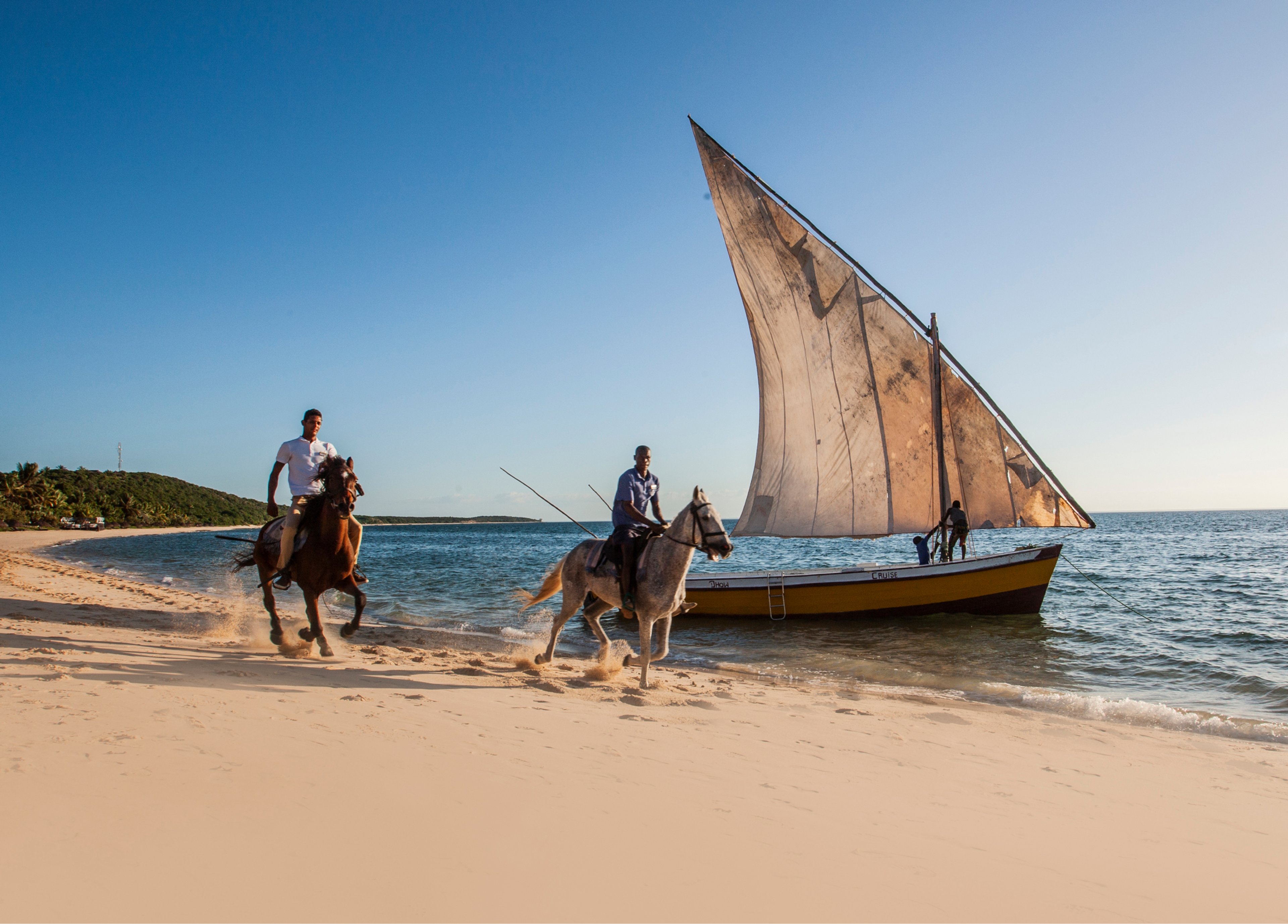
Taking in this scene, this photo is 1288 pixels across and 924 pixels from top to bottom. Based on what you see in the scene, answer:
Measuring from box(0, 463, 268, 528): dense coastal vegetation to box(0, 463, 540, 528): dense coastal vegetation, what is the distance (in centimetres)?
10

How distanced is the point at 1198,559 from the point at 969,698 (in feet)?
124

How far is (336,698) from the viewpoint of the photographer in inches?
229

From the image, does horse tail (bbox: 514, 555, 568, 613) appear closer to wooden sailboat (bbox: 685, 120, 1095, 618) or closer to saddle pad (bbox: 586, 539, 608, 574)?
saddle pad (bbox: 586, 539, 608, 574)

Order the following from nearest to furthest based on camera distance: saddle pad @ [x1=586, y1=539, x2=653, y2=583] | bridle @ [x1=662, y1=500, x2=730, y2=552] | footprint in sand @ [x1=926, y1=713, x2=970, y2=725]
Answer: footprint in sand @ [x1=926, y1=713, x2=970, y2=725], bridle @ [x1=662, y1=500, x2=730, y2=552], saddle pad @ [x1=586, y1=539, x2=653, y2=583]

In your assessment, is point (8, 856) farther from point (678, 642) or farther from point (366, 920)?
point (678, 642)

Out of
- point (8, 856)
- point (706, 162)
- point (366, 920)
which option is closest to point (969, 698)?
point (366, 920)

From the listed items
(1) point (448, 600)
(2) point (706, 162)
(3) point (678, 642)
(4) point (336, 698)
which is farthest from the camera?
(1) point (448, 600)

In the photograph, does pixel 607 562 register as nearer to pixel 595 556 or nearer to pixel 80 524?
pixel 595 556

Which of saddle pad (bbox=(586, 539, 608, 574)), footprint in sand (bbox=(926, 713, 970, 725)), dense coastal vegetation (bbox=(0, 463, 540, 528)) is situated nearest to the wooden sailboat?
saddle pad (bbox=(586, 539, 608, 574))

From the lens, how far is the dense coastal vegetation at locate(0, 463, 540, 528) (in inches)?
2817

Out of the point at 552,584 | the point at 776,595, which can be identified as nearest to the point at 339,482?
the point at 552,584

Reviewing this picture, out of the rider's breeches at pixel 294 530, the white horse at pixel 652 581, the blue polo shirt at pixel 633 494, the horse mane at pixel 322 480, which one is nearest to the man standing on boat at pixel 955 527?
the white horse at pixel 652 581

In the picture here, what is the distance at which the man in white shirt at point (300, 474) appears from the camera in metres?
8.10

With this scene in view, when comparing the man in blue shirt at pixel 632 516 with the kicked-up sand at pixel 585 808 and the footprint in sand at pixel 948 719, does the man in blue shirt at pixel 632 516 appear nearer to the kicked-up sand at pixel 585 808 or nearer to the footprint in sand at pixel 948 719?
the kicked-up sand at pixel 585 808
